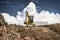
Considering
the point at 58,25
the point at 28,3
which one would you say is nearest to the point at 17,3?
the point at 28,3

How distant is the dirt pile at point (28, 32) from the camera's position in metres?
10.4

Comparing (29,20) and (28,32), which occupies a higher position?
(29,20)

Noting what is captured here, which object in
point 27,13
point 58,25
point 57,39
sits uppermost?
point 27,13

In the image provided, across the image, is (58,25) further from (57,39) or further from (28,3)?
(28,3)

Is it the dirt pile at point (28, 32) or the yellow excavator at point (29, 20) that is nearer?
the dirt pile at point (28, 32)

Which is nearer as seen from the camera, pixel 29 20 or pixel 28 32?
pixel 28 32

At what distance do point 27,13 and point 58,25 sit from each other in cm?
226

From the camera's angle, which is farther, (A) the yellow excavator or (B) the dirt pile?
(A) the yellow excavator

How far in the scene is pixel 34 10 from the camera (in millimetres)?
13039

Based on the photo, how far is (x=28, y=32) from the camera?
11.1 metres

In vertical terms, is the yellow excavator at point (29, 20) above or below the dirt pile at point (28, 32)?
above

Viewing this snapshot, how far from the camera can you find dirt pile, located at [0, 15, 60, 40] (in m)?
10.4

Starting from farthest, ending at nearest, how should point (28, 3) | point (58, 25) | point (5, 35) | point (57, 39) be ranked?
1. point (28, 3)
2. point (58, 25)
3. point (57, 39)
4. point (5, 35)

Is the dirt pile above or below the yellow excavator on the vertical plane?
below
